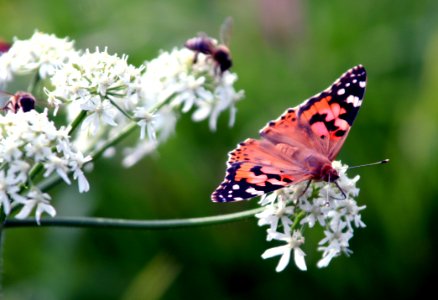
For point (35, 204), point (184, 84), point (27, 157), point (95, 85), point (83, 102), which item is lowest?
point (35, 204)

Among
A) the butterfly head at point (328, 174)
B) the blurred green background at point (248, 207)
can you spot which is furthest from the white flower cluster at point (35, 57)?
the blurred green background at point (248, 207)

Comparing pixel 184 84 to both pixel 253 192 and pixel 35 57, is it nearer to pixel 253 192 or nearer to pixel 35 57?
pixel 35 57

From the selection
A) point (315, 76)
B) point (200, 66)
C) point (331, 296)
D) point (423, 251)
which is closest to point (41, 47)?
point (200, 66)

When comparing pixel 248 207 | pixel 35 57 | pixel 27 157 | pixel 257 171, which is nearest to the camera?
pixel 27 157

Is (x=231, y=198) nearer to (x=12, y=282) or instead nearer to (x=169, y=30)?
(x=12, y=282)

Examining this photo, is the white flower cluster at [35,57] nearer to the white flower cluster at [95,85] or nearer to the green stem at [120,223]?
the white flower cluster at [95,85]

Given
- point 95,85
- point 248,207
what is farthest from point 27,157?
point 248,207

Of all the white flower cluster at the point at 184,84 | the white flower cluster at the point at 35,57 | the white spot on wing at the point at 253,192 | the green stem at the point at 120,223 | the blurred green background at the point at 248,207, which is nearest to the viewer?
the white spot on wing at the point at 253,192
